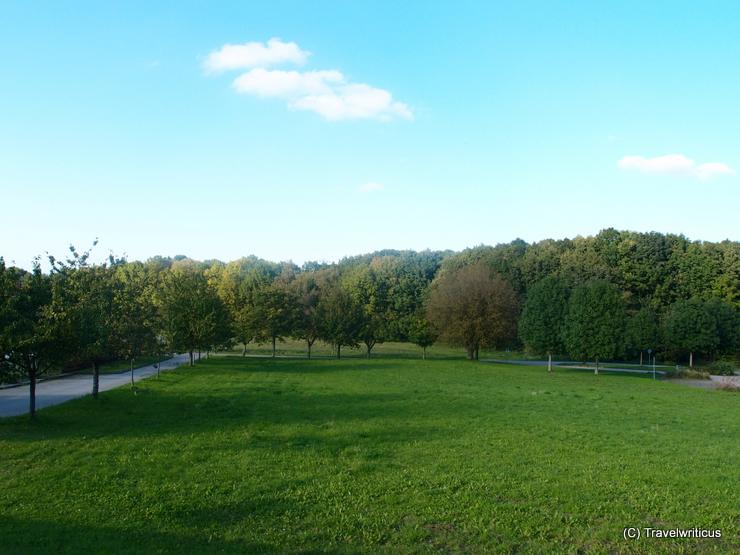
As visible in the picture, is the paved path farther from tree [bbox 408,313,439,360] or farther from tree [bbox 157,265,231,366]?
tree [bbox 408,313,439,360]

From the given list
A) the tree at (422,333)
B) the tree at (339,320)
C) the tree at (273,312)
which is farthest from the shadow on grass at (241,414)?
the tree at (422,333)

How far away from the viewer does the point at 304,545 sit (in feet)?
25.4

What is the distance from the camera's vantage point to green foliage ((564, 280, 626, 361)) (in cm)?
4869

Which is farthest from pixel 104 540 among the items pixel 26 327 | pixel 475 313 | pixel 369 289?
pixel 369 289

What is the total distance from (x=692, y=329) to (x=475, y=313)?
21.0 metres

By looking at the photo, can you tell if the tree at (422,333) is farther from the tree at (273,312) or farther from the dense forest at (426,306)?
the tree at (273,312)

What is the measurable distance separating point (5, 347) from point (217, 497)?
34.5 ft

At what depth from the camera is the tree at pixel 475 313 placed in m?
55.8

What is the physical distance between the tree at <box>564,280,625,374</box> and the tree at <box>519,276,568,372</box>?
1.55m

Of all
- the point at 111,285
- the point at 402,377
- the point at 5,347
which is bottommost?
the point at 402,377

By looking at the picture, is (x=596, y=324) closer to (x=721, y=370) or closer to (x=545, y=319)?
(x=545, y=319)

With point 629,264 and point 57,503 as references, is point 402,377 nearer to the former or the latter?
point 57,503

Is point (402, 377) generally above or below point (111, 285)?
below

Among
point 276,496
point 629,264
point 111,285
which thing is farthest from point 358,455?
point 629,264
